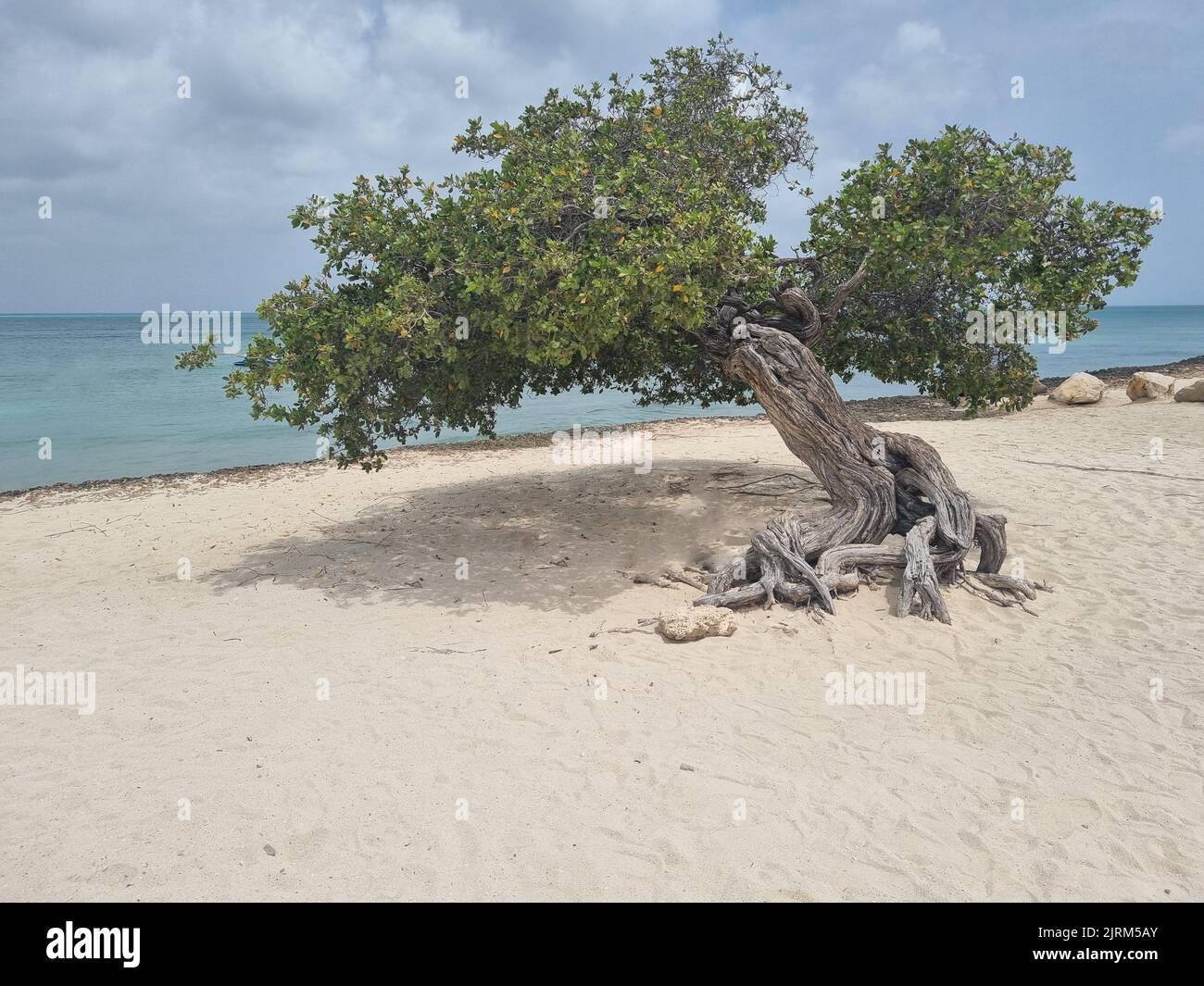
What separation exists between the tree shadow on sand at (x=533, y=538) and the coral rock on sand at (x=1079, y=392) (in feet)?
40.8

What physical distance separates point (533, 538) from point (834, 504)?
13.3ft

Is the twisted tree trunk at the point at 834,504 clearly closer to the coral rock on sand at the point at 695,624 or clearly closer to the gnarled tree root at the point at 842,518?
the gnarled tree root at the point at 842,518

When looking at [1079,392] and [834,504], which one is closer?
[834,504]

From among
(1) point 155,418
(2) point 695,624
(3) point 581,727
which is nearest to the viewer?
(3) point 581,727

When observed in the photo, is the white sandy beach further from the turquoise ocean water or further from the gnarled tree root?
the turquoise ocean water

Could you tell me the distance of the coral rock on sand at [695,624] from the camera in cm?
786

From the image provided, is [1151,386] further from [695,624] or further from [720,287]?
[695,624]

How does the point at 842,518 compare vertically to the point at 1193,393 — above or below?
below

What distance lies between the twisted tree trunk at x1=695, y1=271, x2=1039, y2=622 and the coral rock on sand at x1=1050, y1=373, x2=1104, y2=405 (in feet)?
50.6

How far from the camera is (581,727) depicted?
6.42 metres

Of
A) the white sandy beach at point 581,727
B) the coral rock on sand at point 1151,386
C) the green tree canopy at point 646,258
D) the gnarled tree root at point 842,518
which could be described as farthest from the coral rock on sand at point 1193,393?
the gnarled tree root at point 842,518

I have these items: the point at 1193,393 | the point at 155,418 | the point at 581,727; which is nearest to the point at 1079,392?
the point at 1193,393

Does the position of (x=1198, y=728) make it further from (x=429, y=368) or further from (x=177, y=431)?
(x=177, y=431)

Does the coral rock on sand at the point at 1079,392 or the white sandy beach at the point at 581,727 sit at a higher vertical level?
the coral rock on sand at the point at 1079,392
